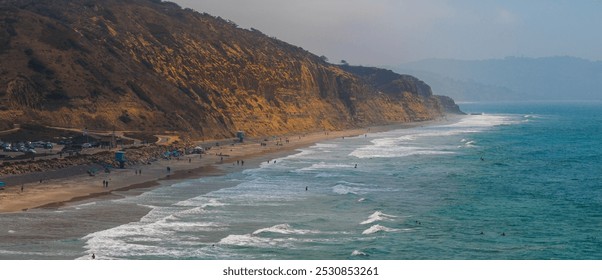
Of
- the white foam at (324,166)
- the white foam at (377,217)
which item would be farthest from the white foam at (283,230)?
the white foam at (324,166)

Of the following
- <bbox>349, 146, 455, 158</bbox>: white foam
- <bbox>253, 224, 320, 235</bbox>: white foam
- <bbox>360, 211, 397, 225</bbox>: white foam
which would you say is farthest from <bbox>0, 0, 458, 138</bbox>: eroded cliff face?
<bbox>253, 224, 320, 235</bbox>: white foam

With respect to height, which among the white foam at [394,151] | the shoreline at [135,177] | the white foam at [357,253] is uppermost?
the white foam at [394,151]

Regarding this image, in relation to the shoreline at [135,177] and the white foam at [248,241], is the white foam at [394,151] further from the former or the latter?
the white foam at [248,241]

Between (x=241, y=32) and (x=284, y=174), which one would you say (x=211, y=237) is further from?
(x=241, y=32)

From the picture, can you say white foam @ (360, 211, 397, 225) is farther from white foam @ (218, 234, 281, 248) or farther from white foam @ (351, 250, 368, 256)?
white foam @ (351, 250, 368, 256)

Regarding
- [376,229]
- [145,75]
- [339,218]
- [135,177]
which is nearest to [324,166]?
[135,177]
